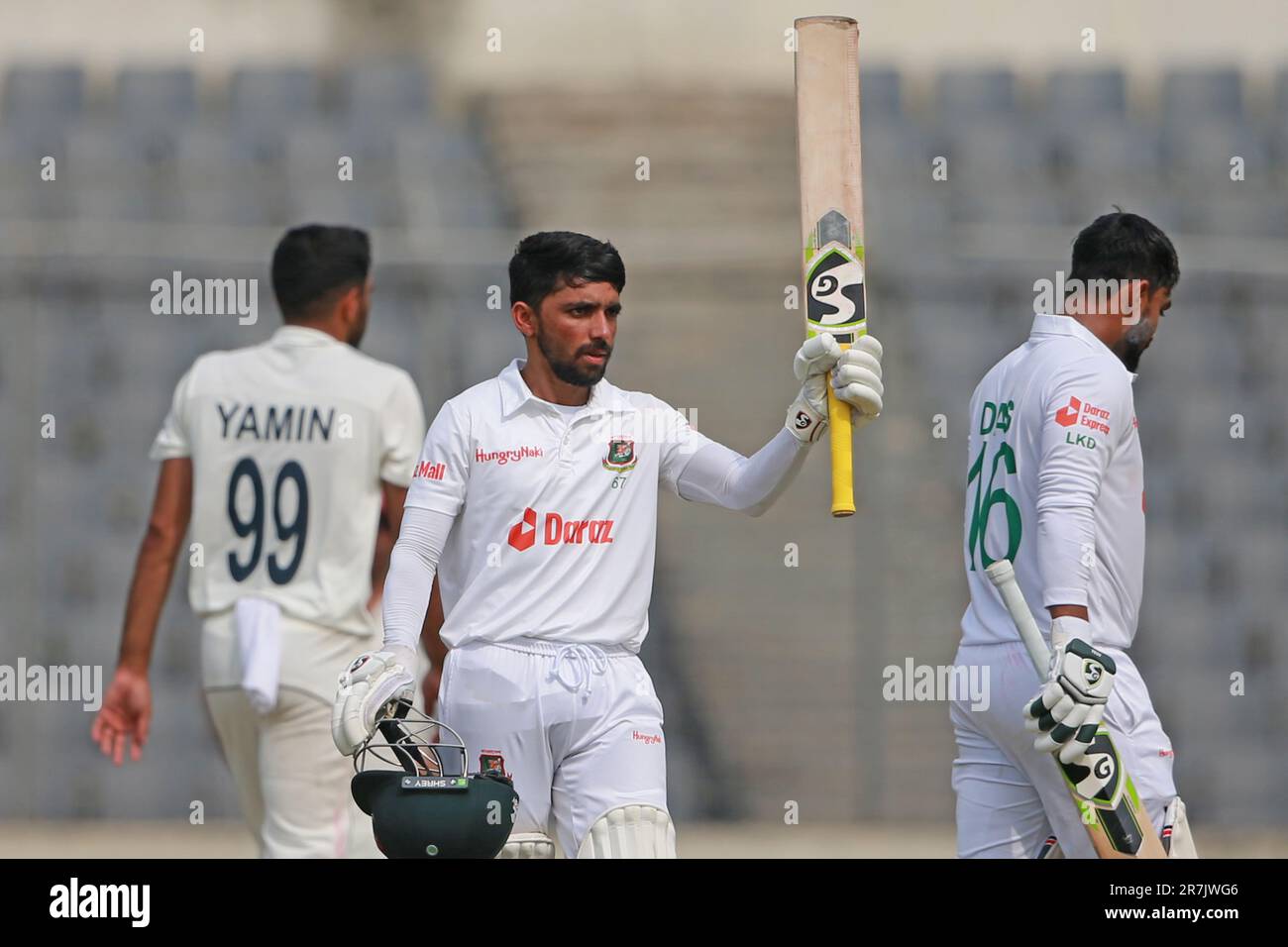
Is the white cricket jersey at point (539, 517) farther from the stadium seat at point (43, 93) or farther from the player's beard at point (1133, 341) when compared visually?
the stadium seat at point (43, 93)

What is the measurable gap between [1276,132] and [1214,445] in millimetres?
1608

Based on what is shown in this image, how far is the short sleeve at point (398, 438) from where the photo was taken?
5.38m

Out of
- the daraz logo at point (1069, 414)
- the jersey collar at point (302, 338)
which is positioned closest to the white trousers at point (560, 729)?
the daraz logo at point (1069, 414)

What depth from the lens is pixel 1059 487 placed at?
13.0 feet

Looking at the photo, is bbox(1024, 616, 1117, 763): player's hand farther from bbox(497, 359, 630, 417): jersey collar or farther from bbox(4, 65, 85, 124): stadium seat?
bbox(4, 65, 85, 124): stadium seat

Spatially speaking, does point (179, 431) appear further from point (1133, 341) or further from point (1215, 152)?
point (1215, 152)

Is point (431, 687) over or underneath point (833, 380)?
underneath

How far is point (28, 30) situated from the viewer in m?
9.32

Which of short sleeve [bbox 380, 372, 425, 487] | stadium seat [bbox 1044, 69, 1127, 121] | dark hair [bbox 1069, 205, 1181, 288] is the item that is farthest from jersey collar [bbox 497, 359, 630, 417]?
stadium seat [bbox 1044, 69, 1127, 121]

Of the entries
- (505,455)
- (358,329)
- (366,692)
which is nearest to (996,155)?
(358,329)

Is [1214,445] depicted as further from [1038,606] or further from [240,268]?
[1038,606]

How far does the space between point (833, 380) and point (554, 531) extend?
0.58 m

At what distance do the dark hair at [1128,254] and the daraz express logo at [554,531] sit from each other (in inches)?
43.2
